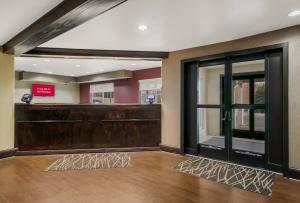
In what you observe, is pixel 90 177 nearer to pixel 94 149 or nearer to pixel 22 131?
pixel 94 149

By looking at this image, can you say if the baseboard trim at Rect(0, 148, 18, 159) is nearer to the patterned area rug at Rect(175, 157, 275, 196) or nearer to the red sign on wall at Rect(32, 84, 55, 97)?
the patterned area rug at Rect(175, 157, 275, 196)

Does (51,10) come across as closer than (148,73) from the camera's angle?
Yes

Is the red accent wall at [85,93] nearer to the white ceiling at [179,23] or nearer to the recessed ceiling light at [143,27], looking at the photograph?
the white ceiling at [179,23]

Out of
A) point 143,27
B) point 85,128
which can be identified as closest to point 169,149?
point 85,128

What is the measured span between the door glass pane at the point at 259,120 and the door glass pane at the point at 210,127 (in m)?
0.74

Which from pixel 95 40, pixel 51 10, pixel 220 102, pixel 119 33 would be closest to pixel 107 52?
pixel 95 40

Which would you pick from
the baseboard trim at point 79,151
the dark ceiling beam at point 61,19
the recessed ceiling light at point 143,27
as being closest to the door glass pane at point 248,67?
the recessed ceiling light at point 143,27

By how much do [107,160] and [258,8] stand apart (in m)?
4.07

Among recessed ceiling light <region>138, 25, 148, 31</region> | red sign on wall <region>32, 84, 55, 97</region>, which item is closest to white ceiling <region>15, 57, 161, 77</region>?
red sign on wall <region>32, 84, 55, 97</region>

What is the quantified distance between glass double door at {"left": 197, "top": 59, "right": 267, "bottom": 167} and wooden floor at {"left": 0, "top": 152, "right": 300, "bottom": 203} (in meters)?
1.03

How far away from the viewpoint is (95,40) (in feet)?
16.1

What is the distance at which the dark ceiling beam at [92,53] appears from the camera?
18.1 feet

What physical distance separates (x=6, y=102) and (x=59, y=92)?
732cm

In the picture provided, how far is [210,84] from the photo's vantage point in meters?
5.51
